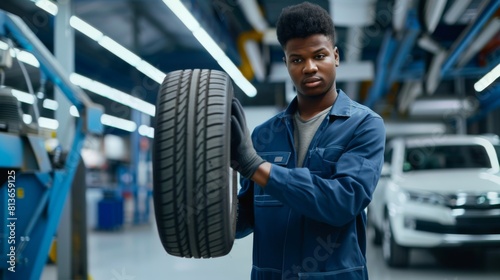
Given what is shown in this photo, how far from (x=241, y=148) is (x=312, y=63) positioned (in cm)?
29

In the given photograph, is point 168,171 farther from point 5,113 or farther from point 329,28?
point 5,113

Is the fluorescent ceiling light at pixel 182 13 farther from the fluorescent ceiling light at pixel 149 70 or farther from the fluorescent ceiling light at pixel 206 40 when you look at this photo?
the fluorescent ceiling light at pixel 149 70

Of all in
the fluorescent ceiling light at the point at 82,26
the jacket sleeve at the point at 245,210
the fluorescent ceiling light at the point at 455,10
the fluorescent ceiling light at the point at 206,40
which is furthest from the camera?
the fluorescent ceiling light at the point at 455,10

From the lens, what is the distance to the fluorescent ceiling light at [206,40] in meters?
4.97

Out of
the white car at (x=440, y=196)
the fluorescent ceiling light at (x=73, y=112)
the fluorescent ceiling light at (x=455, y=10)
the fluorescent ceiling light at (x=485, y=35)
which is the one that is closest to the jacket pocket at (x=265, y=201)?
the fluorescent ceiling light at (x=73, y=112)

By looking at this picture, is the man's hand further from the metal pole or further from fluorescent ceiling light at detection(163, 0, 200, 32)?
fluorescent ceiling light at detection(163, 0, 200, 32)

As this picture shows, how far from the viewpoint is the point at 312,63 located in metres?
1.32

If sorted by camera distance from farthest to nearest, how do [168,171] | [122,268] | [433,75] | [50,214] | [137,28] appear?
1. [433,75]
2. [137,28]
3. [122,268]
4. [50,214]
5. [168,171]

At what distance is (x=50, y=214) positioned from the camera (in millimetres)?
3096

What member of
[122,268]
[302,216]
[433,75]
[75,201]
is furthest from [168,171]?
[433,75]

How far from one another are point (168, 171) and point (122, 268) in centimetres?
391

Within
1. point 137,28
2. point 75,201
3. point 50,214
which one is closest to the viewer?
point 50,214

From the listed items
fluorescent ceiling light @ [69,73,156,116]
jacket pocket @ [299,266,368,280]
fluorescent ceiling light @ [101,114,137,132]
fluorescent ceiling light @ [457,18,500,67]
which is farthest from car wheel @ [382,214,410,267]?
fluorescent ceiling light @ [101,114,137,132]

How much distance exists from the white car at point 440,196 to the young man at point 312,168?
313 cm
